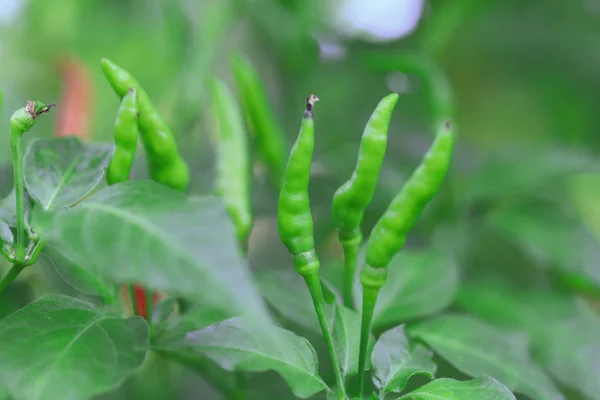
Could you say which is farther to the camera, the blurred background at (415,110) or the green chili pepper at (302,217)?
the blurred background at (415,110)

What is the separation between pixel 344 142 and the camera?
0.78 meters

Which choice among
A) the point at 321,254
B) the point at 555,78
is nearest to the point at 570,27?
the point at 555,78

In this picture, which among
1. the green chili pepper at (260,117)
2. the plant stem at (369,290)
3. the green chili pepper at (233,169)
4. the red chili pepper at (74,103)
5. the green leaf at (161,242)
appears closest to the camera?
the green leaf at (161,242)

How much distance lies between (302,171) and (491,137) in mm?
822

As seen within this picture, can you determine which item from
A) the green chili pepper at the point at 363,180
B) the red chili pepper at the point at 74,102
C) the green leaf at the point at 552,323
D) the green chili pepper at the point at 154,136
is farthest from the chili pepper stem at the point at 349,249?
the red chili pepper at the point at 74,102

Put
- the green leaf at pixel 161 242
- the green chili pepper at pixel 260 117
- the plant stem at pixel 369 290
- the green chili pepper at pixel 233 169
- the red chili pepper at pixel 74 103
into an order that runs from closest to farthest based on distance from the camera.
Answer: the green leaf at pixel 161 242, the plant stem at pixel 369 290, the green chili pepper at pixel 233 169, the green chili pepper at pixel 260 117, the red chili pepper at pixel 74 103

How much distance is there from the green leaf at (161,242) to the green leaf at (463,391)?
0.13 meters

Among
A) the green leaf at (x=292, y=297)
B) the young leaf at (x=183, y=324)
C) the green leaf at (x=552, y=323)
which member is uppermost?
the young leaf at (x=183, y=324)

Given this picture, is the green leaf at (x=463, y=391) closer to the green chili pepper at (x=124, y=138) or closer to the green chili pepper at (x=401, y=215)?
the green chili pepper at (x=401, y=215)

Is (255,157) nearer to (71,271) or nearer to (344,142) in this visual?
(344,142)

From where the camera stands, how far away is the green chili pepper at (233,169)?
0.46 meters

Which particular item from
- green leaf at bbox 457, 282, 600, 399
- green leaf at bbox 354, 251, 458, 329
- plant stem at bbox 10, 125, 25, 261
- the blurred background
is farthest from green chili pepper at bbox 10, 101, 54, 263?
green leaf at bbox 457, 282, 600, 399

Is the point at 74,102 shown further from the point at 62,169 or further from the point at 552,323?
the point at 552,323

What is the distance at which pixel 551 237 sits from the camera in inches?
A: 24.8
